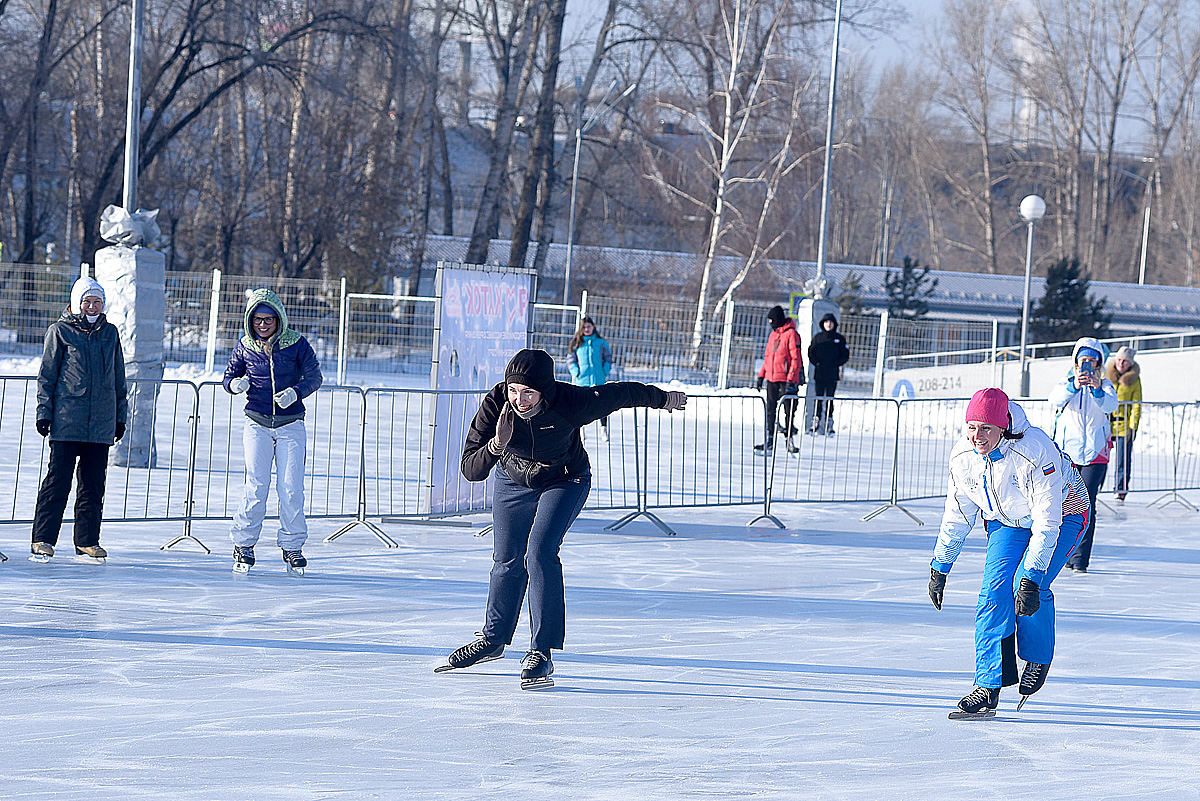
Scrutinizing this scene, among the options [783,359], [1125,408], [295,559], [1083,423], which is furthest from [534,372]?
[783,359]

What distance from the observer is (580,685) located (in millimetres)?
6168

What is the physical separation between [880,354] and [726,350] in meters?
2.58

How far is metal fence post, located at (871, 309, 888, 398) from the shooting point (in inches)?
929

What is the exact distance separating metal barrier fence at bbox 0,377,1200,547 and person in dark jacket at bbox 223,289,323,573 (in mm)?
731

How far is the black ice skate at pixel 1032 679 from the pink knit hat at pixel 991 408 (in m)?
1.16

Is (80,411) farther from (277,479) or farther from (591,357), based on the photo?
(591,357)

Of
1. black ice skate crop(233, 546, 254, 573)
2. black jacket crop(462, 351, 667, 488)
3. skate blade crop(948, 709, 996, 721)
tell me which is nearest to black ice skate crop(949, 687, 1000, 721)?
skate blade crop(948, 709, 996, 721)

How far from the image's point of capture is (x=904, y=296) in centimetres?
4006

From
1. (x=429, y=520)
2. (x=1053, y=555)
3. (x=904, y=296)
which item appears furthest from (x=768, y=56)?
(x=1053, y=555)

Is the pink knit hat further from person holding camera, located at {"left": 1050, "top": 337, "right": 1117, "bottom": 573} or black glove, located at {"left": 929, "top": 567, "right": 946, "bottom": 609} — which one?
person holding camera, located at {"left": 1050, "top": 337, "right": 1117, "bottom": 573}

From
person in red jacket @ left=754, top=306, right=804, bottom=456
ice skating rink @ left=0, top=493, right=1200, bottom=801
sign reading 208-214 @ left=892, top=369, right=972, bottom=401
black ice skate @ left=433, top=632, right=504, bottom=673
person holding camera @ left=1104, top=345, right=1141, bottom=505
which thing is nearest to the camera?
ice skating rink @ left=0, top=493, right=1200, bottom=801

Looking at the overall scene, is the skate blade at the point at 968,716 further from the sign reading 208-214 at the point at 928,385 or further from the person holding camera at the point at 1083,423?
the sign reading 208-214 at the point at 928,385

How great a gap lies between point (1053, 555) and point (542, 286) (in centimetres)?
4328

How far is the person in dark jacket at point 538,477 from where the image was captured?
5.96m
